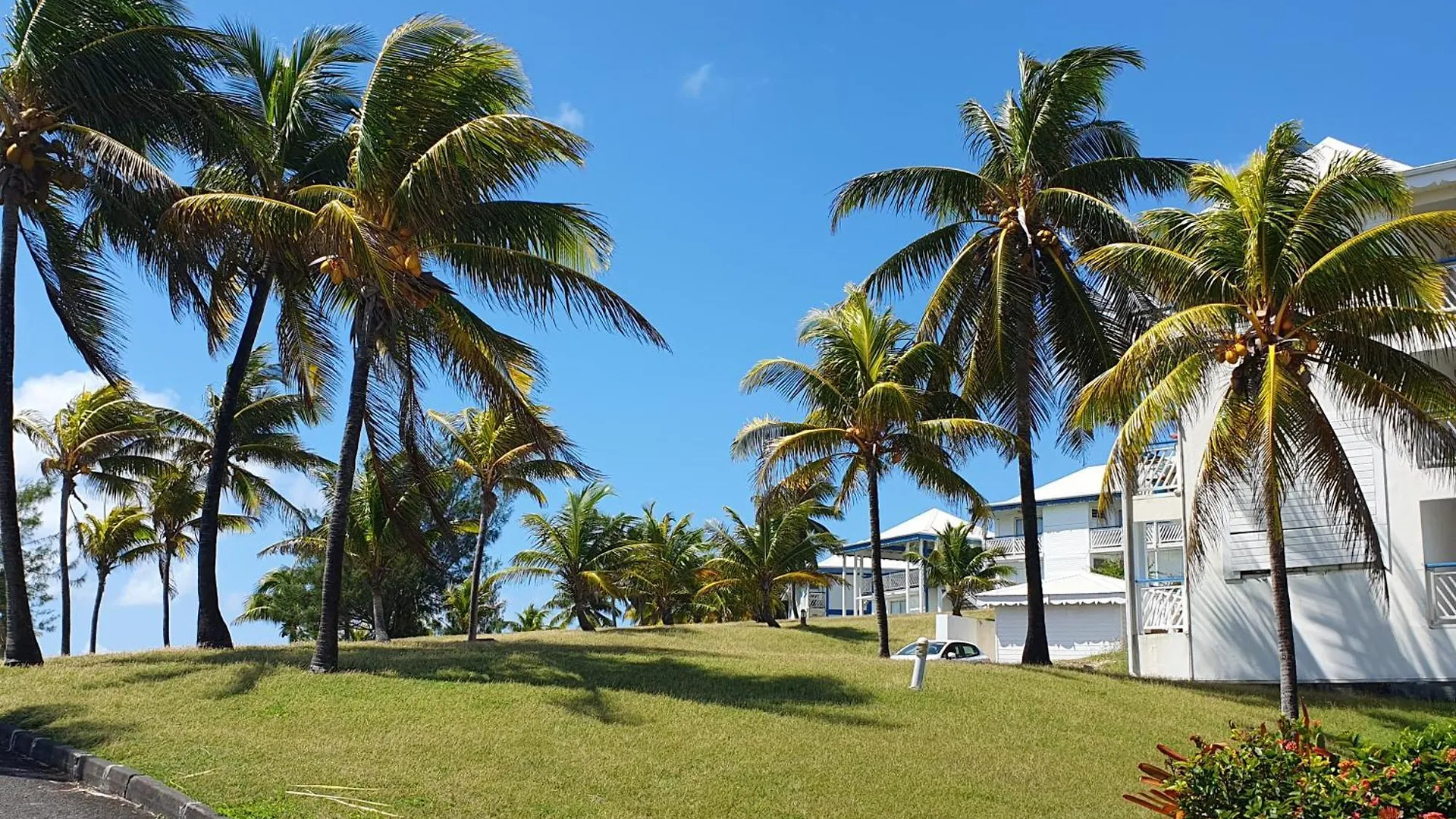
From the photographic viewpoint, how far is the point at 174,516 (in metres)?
35.3

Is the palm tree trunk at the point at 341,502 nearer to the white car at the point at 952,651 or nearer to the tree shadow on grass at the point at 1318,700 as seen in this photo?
the tree shadow on grass at the point at 1318,700

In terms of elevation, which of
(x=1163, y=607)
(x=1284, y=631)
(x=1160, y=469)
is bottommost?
(x=1284, y=631)

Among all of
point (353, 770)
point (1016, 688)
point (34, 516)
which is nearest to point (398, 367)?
point (353, 770)

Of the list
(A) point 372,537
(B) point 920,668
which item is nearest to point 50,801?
(B) point 920,668

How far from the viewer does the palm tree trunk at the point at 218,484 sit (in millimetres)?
20203

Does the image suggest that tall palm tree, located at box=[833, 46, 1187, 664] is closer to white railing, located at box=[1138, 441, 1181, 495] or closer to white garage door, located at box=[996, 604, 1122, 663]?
white railing, located at box=[1138, 441, 1181, 495]

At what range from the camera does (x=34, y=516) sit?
39.6m

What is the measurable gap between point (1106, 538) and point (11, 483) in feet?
121

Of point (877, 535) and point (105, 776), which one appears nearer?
point (105, 776)

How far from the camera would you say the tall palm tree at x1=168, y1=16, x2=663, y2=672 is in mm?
15773

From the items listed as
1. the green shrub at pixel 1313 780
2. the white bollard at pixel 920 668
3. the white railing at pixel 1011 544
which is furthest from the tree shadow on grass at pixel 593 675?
the white railing at pixel 1011 544

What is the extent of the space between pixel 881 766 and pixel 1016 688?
5.94 metres

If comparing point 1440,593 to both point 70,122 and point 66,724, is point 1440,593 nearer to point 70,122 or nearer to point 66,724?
point 66,724

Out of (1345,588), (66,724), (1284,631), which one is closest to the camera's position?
(66,724)
